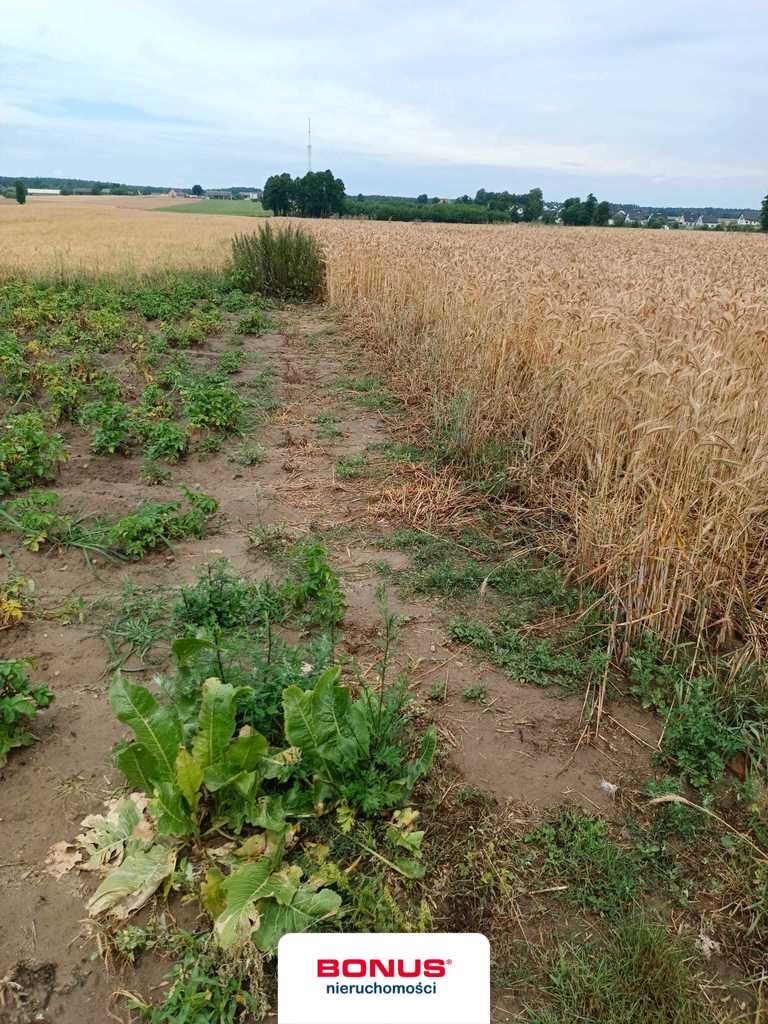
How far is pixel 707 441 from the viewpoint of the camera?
3.06 metres

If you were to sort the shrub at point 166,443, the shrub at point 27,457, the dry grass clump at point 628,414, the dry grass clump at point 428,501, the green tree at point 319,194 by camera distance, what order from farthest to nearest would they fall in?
the green tree at point 319,194 → the shrub at point 166,443 → the shrub at point 27,457 → the dry grass clump at point 428,501 → the dry grass clump at point 628,414

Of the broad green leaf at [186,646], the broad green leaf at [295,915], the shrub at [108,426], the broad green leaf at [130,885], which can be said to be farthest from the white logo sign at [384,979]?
the shrub at [108,426]

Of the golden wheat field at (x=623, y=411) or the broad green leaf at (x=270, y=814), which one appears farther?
the golden wheat field at (x=623, y=411)

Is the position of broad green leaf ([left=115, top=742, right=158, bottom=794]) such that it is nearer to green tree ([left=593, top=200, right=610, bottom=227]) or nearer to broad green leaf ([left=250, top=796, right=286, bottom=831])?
broad green leaf ([left=250, top=796, right=286, bottom=831])

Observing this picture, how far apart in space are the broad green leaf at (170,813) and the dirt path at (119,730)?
0.31 meters

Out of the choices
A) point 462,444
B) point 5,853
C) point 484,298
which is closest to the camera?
point 5,853

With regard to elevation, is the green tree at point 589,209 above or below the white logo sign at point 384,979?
above

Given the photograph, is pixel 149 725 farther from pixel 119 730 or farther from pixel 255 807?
pixel 119 730

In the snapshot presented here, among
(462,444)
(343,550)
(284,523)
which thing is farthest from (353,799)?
(462,444)

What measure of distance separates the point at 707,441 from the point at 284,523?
2.73 metres

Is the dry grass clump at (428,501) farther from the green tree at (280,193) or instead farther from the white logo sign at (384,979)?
Answer: the green tree at (280,193)

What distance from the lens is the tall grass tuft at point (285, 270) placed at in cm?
1416

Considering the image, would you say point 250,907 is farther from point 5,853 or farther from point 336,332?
point 336,332

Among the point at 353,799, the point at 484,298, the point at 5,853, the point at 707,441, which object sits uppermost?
the point at 484,298
